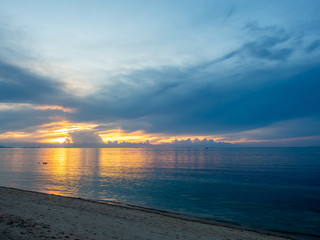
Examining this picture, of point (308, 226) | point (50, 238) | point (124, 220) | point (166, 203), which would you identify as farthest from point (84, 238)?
point (308, 226)

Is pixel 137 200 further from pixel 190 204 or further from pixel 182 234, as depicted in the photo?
pixel 182 234

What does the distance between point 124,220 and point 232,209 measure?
1631 centimetres

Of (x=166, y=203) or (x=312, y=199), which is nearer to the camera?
(x=166, y=203)

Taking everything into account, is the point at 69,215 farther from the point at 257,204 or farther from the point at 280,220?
the point at 257,204

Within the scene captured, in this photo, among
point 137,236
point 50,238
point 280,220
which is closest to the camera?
point 50,238

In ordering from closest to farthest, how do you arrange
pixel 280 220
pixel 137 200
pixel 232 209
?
1. pixel 280 220
2. pixel 232 209
3. pixel 137 200

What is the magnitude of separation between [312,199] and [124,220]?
30.9 metres

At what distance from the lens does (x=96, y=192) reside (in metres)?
40.2

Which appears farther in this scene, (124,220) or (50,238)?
(124,220)

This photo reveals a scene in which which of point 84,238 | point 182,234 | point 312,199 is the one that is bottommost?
point 312,199

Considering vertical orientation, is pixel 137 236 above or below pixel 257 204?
above

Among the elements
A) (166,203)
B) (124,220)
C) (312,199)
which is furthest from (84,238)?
(312,199)

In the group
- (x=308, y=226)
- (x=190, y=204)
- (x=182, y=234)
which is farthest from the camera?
(x=190, y=204)

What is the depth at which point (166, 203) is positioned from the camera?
33.0 meters
